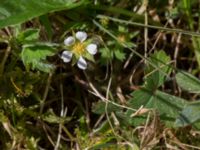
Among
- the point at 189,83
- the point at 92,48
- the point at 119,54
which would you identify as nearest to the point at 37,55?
the point at 92,48

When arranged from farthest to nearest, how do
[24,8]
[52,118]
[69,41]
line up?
[52,118], [69,41], [24,8]

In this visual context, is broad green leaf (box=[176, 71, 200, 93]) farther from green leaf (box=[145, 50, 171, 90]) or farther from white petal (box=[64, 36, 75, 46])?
white petal (box=[64, 36, 75, 46])

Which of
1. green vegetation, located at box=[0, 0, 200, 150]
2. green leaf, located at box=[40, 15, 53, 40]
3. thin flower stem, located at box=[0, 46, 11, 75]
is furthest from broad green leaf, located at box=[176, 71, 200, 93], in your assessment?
thin flower stem, located at box=[0, 46, 11, 75]

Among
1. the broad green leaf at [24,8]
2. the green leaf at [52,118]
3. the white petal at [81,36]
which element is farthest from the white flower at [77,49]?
the green leaf at [52,118]

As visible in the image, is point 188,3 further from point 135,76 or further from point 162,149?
point 162,149

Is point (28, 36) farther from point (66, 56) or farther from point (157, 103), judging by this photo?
point (157, 103)

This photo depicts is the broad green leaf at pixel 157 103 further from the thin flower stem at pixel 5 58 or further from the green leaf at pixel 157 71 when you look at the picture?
the thin flower stem at pixel 5 58

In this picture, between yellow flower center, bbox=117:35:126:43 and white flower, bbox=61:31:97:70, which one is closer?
white flower, bbox=61:31:97:70
